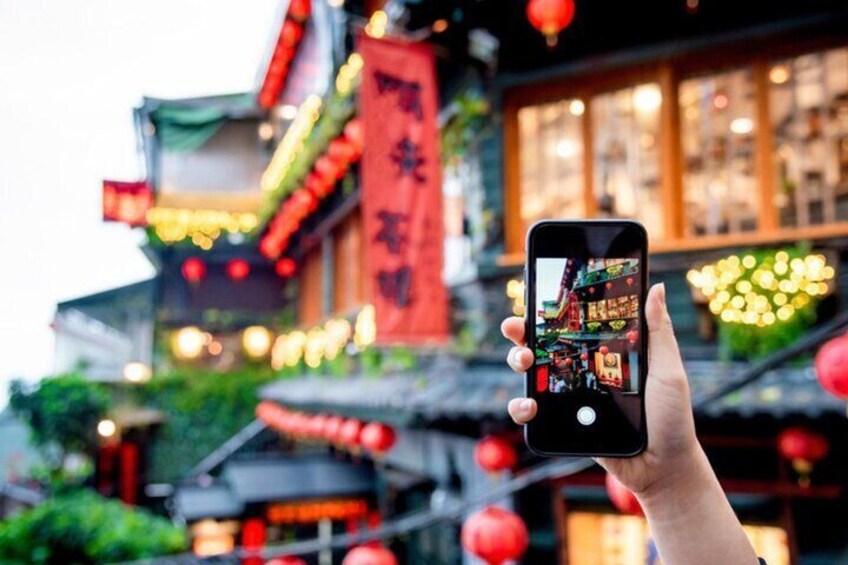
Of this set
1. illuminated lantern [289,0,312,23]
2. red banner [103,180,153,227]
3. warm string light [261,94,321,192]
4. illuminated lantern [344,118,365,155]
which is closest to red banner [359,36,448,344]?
illuminated lantern [344,118,365,155]

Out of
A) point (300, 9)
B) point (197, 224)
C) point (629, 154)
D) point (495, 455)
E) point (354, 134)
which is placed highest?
point (300, 9)

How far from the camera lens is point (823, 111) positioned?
7.25m

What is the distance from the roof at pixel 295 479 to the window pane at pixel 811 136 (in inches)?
373

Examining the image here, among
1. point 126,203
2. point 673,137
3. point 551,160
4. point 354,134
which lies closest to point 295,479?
point 354,134

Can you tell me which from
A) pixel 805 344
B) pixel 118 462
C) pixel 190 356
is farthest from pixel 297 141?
pixel 805 344

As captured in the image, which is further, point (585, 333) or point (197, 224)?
point (197, 224)

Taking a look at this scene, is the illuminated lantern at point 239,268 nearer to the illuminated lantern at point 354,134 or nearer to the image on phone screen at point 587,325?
the illuminated lantern at point 354,134

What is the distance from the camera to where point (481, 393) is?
27.0 feet

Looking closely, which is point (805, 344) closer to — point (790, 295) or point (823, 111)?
point (790, 295)

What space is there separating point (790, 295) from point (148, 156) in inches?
854

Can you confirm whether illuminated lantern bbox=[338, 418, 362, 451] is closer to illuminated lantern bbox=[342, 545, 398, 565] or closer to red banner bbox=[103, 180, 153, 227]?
illuminated lantern bbox=[342, 545, 398, 565]

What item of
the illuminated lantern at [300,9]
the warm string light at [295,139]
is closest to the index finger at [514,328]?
the warm string light at [295,139]

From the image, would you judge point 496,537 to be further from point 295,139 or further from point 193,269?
point 193,269

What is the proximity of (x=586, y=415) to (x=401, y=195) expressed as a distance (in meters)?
6.37
